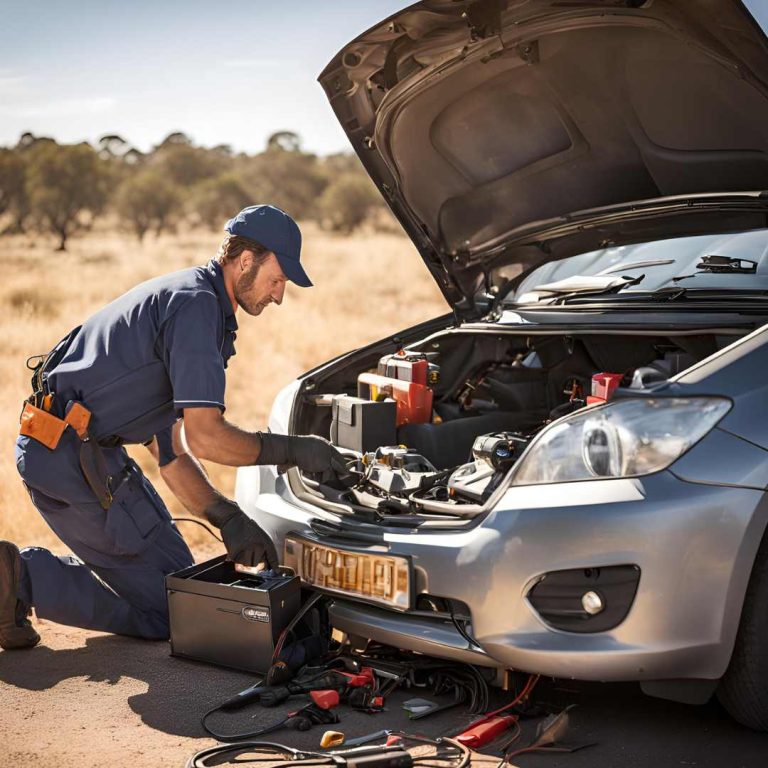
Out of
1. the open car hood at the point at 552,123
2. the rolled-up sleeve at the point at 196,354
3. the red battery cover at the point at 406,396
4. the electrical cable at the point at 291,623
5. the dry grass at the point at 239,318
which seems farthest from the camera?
the dry grass at the point at 239,318

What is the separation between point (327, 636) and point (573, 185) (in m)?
2.40

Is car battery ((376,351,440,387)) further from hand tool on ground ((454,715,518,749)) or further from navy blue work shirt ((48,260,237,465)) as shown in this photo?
hand tool on ground ((454,715,518,749))

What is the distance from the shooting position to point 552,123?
482 cm

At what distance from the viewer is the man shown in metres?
4.07

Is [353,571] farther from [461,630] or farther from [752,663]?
[752,663]

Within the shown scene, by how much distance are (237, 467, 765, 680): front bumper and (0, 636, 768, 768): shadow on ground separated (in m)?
0.28

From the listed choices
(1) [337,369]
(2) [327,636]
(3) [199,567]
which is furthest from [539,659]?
(1) [337,369]

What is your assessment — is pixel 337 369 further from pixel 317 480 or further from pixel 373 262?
pixel 373 262

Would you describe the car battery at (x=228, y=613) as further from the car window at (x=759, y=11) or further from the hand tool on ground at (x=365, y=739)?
the car window at (x=759, y=11)

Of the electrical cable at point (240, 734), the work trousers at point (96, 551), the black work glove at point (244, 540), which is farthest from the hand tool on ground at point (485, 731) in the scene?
the work trousers at point (96, 551)

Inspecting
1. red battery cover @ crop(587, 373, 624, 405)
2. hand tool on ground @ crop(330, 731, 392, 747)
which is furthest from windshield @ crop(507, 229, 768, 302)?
hand tool on ground @ crop(330, 731, 392, 747)

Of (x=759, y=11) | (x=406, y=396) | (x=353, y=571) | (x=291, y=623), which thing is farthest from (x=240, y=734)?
(x=759, y=11)

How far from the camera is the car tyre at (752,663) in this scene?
10.5ft

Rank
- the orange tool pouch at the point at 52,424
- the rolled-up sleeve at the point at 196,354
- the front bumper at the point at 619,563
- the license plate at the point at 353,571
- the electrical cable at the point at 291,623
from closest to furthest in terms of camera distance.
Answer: the front bumper at the point at 619,563 < the license plate at the point at 353,571 < the electrical cable at the point at 291,623 < the rolled-up sleeve at the point at 196,354 < the orange tool pouch at the point at 52,424
